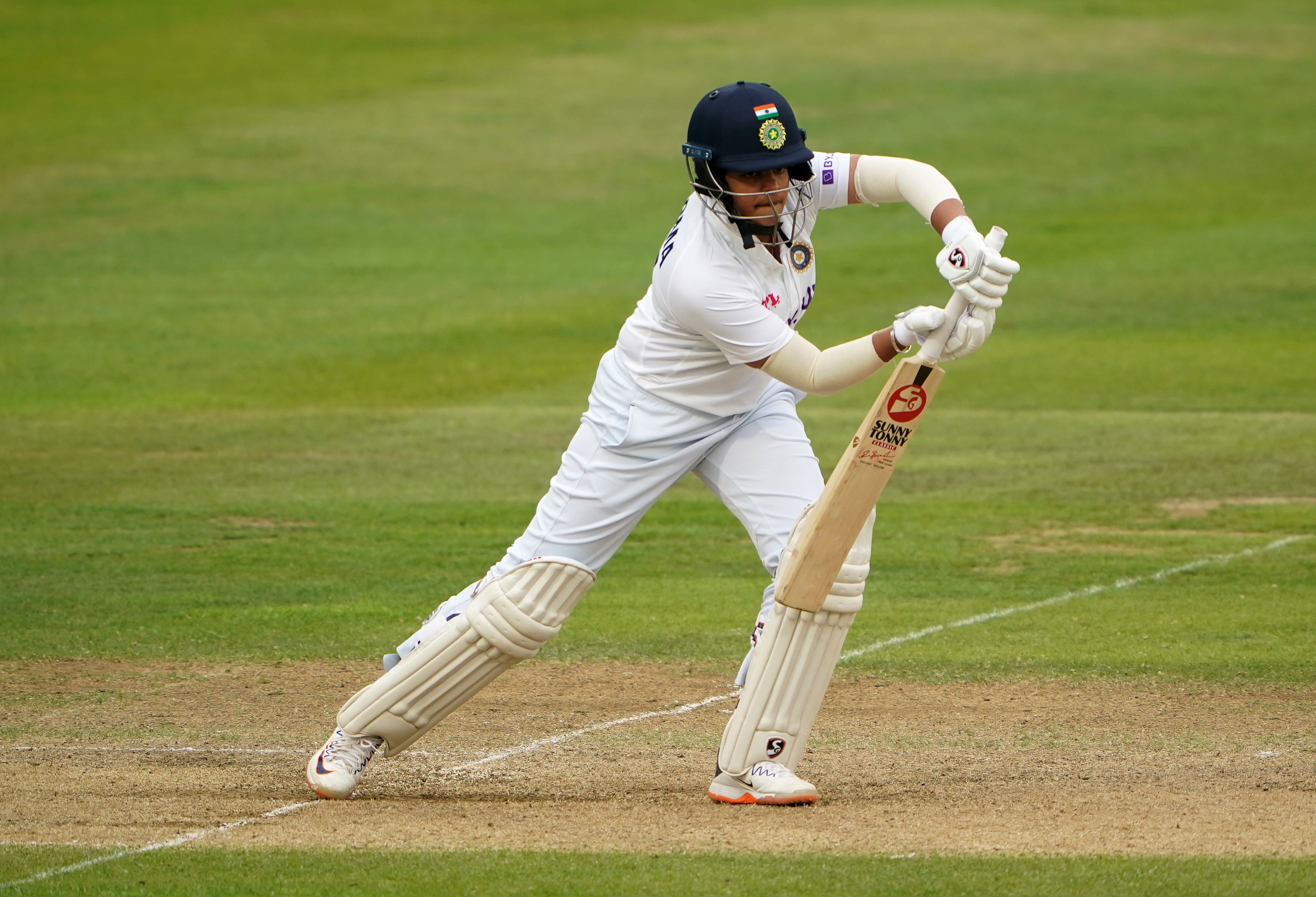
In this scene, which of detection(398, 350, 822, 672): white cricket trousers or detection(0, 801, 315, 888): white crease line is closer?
detection(0, 801, 315, 888): white crease line

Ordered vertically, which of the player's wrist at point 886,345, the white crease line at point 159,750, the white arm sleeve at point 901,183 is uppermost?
the white arm sleeve at point 901,183

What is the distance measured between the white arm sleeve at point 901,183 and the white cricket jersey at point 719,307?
6 cm

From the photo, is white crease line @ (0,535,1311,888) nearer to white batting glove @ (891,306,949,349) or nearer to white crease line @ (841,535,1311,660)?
white crease line @ (841,535,1311,660)

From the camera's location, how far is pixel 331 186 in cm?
2334

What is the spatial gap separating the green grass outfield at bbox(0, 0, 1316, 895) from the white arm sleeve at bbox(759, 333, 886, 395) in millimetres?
1404

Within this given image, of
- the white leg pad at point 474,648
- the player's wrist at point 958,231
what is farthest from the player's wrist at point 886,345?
the white leg pad at point 474,648

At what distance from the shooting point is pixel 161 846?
5.05 metres

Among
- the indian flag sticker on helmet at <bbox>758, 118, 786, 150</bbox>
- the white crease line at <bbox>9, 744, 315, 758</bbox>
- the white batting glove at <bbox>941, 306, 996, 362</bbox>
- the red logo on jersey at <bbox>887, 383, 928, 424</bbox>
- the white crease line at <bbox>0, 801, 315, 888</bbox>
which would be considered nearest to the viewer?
the white crease line at <bbox>0, 801, 315, 888</bbox>

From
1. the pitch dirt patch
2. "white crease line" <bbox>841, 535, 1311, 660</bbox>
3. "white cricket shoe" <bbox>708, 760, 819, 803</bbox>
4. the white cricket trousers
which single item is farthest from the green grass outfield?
the white cricket trousers

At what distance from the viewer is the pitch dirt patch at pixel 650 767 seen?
5.14m

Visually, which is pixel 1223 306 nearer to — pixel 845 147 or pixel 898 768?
pixel 845 147

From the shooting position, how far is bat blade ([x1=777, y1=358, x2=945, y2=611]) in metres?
5.27

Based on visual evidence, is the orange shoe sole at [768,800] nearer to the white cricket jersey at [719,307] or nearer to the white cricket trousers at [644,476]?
the white cricket trousers at [644,476]

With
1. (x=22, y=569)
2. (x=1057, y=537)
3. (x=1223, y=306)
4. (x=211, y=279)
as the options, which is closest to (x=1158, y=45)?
(x=1223, y=306)
